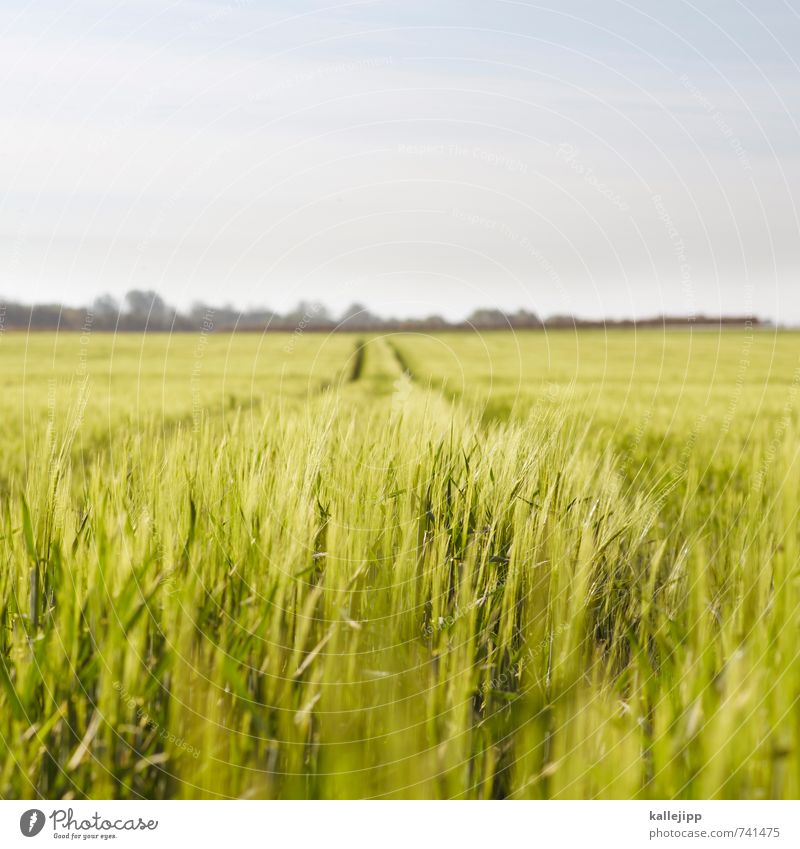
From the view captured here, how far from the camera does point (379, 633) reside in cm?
110

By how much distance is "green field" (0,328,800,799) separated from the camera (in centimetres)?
97

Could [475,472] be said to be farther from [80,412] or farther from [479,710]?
[80,412]

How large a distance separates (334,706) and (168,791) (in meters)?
0.30

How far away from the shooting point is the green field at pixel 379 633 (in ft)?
3.18

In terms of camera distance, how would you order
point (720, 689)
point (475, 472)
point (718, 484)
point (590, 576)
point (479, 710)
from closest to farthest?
point (720, 689)
point (479, 710)
point (590, 576)
point (475, 472)
point (718, 484)

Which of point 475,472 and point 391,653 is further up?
point 475,472

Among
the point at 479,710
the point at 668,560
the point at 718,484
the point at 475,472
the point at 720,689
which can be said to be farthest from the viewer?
the point at 718,484

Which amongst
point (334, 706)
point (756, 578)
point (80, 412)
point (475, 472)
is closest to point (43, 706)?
point (334, 706)

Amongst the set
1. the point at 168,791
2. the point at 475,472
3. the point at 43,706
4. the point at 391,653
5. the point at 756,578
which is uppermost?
the point at 475,472

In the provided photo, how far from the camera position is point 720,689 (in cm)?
97

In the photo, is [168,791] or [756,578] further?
[756,578]

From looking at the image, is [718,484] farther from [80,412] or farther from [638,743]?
[80,412]

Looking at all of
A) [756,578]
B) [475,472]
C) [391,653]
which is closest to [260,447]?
[475,472]

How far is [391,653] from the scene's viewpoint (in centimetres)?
106
